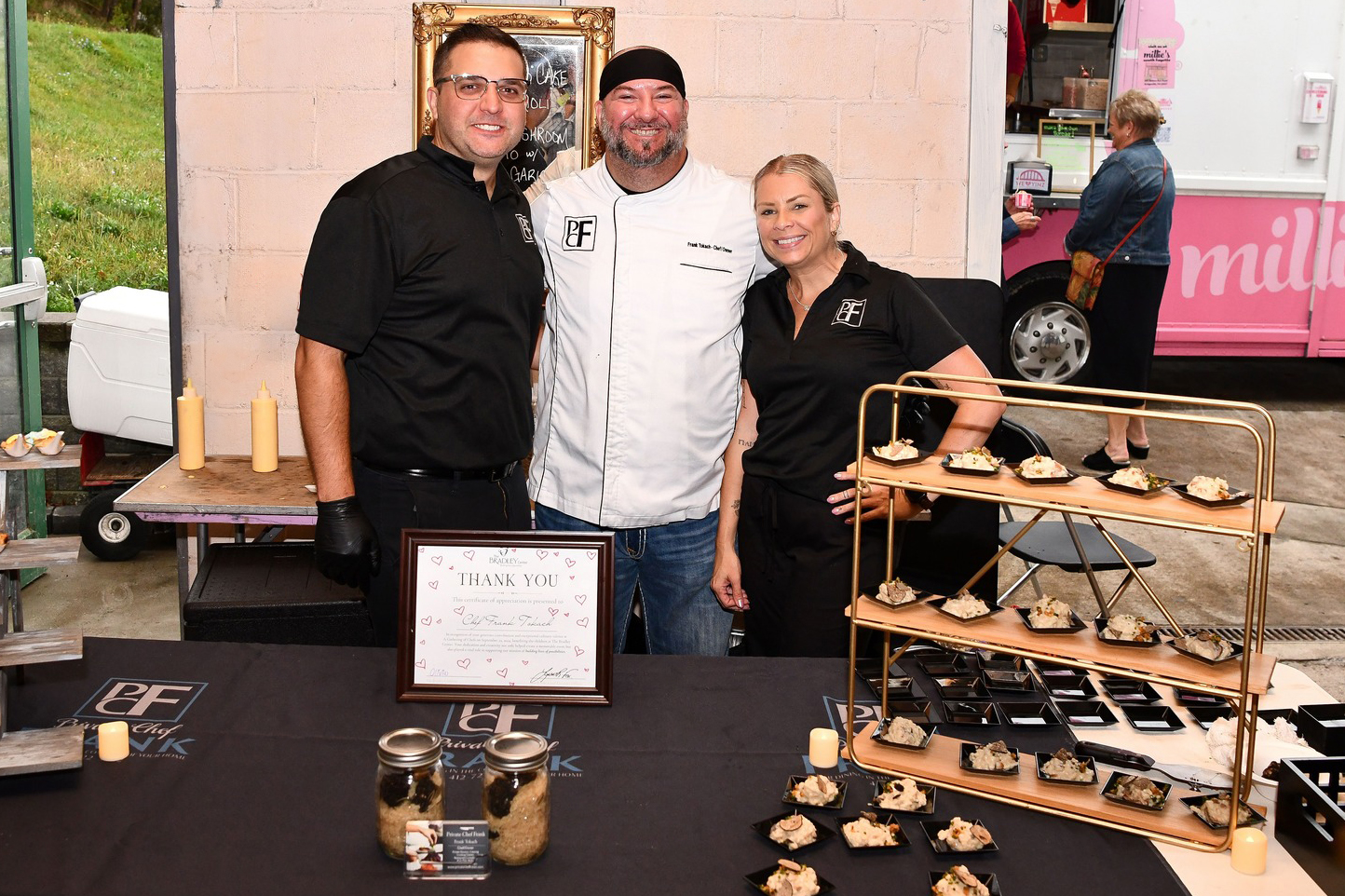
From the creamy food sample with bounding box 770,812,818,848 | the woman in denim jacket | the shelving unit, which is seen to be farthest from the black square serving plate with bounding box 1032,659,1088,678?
the woman in denim jacket

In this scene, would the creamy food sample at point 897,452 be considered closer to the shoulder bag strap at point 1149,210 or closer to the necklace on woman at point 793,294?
the necklace on woman at point 793,294

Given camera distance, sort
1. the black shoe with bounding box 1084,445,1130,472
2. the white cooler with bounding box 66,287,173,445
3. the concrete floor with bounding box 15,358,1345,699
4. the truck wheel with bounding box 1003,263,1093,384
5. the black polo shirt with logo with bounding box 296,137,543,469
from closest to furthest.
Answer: the black polo shirt with logo with bounding box 296,137,543,469
the concrete floor with bounding box 15,358,1345,699
the white cooler with bounding box 66,287,173,445
the black shoe with bounding box 1084,445,1130,472
the truck wheel with bounding box 1003,263,1093,384

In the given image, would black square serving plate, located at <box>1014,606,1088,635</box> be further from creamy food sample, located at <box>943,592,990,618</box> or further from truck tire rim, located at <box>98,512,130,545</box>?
truck tire rim, located at <box>98,512,130,545</box>

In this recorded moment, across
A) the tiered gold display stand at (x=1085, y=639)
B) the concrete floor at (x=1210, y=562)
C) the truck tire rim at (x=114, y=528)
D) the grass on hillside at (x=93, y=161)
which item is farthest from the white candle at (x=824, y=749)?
the grass on hillside at (x=93, y=161)

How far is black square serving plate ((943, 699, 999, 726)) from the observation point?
73.4 inches

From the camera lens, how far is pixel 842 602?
2.42 m

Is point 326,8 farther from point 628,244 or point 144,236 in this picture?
point 144,236

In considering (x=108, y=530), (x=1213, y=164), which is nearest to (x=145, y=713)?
(x=108, y=530)

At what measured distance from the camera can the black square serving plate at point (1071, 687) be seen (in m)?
1.96

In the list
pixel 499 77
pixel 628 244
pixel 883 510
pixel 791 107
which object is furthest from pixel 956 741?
pixel 791 107

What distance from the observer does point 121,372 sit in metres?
4.80

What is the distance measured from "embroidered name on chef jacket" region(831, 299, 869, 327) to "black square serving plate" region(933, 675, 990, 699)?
2.41ft

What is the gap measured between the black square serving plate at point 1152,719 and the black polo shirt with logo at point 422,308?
1302mm

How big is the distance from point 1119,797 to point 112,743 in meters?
1.39
